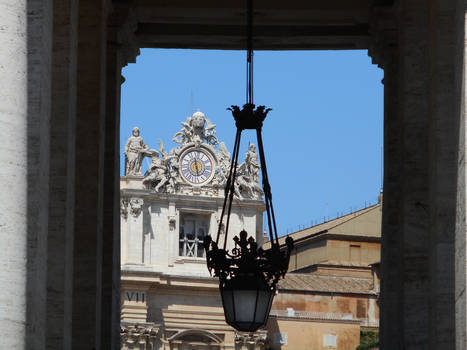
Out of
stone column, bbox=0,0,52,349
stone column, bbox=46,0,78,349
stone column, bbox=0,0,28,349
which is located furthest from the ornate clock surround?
stone column, bbox=0,0,28,349

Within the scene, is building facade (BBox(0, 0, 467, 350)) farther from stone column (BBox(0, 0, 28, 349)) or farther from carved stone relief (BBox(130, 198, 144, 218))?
carved stone relief (BBox(130, 198, 144, 218))

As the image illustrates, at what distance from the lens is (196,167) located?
312ft

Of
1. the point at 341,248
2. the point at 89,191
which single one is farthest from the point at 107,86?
the point at 341,248

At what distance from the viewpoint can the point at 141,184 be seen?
9269cm

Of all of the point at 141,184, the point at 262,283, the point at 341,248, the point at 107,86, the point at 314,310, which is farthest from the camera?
the point at 141,184

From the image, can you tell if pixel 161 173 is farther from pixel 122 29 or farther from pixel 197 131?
pixel 122 29

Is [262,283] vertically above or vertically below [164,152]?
below

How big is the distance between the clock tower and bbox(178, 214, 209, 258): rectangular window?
0.18ft

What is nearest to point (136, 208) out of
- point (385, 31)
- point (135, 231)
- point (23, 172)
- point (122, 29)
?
point (135, 231)

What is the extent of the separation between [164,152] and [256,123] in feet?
264

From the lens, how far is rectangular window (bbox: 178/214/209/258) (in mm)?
92000

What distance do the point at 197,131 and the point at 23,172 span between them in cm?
8378

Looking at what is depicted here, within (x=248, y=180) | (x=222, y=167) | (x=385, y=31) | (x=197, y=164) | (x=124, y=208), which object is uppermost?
(x=197, y=164)

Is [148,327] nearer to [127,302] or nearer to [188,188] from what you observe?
[127,302]
